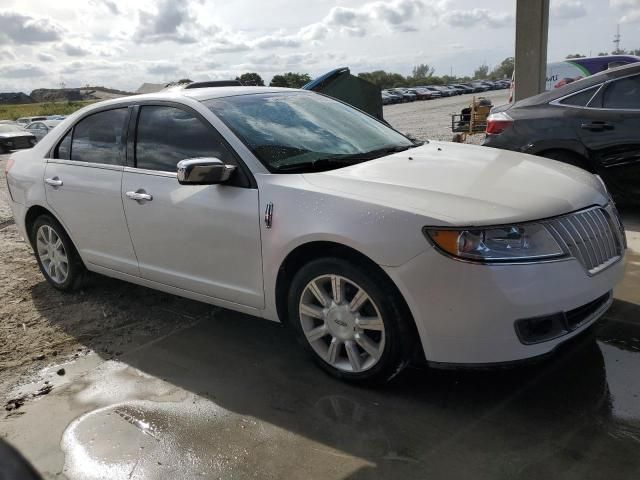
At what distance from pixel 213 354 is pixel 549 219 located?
2.18 meters

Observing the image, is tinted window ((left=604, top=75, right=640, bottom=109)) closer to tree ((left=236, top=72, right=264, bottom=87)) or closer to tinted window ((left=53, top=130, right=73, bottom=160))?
tree ((left=236, top=72, right=264, bottom=87))

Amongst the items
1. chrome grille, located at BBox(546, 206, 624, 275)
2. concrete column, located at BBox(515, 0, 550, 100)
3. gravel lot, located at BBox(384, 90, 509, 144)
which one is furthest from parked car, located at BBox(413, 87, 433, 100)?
chrome grille, located at BBox(546, 206, 624, 275)

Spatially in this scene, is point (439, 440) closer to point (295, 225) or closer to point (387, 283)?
point (387, 283)

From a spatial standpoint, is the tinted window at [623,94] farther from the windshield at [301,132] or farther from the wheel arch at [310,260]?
the wheel arch at [310,260]

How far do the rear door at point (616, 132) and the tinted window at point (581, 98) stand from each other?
0.21 feet

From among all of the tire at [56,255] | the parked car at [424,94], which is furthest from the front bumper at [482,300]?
the parked car at [424,94]

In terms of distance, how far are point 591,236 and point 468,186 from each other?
0.65 metres

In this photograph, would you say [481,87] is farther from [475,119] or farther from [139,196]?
[139,196]

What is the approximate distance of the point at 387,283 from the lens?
284cm

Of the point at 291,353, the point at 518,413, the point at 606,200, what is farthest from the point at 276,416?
the point at 606,200

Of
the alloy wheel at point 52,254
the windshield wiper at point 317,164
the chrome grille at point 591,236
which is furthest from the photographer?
the alloy wheel at point 52,254

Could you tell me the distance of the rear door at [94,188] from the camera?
4160 mm

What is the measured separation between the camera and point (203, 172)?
10.6 feet

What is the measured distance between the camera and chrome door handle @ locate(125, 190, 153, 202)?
3.83 m
